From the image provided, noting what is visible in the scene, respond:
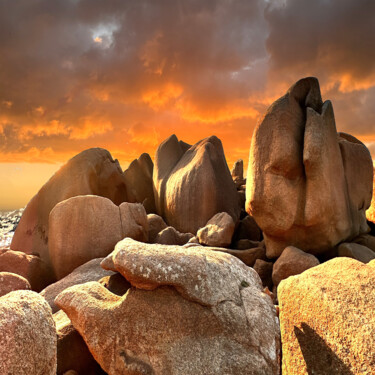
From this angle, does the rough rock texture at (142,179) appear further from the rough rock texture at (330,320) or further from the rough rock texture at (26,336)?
the rough rock texture at (26,336)

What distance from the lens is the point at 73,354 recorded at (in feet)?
11.8

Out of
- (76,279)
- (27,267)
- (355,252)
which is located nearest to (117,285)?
(76,279)

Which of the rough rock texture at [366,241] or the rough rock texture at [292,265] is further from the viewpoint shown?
the rough rock texture at [366,241]

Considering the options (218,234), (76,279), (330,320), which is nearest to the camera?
(330,320)

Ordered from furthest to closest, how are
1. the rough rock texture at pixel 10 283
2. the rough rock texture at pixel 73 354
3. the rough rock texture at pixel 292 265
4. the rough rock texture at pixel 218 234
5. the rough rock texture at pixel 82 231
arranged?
the rough rock texture at pixel 218 234, the rough rock texture at pixel 82 231, the rough rock texture at pixel 292 265, the rough rock texture at pixel 10 283, the rough rock texture at pixel 73 354

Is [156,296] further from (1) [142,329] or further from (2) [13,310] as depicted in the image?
(2) [13,310]

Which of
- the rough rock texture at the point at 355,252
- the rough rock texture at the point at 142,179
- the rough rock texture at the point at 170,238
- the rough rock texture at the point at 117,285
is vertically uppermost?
the rough rock texture at the point at 142,179

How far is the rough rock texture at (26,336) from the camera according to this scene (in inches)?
81.4

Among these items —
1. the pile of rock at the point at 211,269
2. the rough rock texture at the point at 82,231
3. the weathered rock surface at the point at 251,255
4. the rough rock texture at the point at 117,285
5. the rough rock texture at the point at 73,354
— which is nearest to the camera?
the pile of rock at the point at 211,269

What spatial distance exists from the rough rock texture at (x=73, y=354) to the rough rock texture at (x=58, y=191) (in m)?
5.80

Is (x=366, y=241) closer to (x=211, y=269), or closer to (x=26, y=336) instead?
(x=211, y=269)

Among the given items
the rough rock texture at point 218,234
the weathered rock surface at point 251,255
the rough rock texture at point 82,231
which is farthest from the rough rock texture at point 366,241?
the rough rock texture at point 82,231

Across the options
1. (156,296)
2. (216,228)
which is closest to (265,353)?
(156,296)

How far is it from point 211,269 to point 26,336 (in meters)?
1.99
